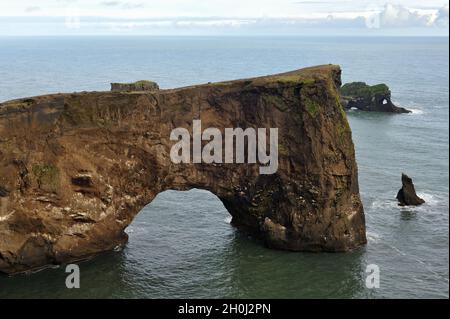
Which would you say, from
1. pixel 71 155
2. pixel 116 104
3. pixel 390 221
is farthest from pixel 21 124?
pixel 390 221

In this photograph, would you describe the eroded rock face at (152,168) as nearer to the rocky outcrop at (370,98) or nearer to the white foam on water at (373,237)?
the white foam on water at (373,237)

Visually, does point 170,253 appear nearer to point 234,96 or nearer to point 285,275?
point 285,275

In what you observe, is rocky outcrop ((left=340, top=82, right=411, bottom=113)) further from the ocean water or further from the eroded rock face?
the eroded rock face

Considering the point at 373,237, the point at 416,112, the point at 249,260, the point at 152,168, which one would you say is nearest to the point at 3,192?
the point at 152,168

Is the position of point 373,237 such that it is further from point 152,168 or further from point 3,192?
point 3,192

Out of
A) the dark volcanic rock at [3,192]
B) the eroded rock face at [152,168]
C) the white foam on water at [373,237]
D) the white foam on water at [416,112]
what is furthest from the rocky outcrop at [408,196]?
the white foam on water at [416,112]

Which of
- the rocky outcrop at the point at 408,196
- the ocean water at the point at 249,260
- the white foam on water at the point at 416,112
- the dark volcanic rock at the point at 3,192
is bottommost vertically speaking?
the ocean water at the point at 249,260
